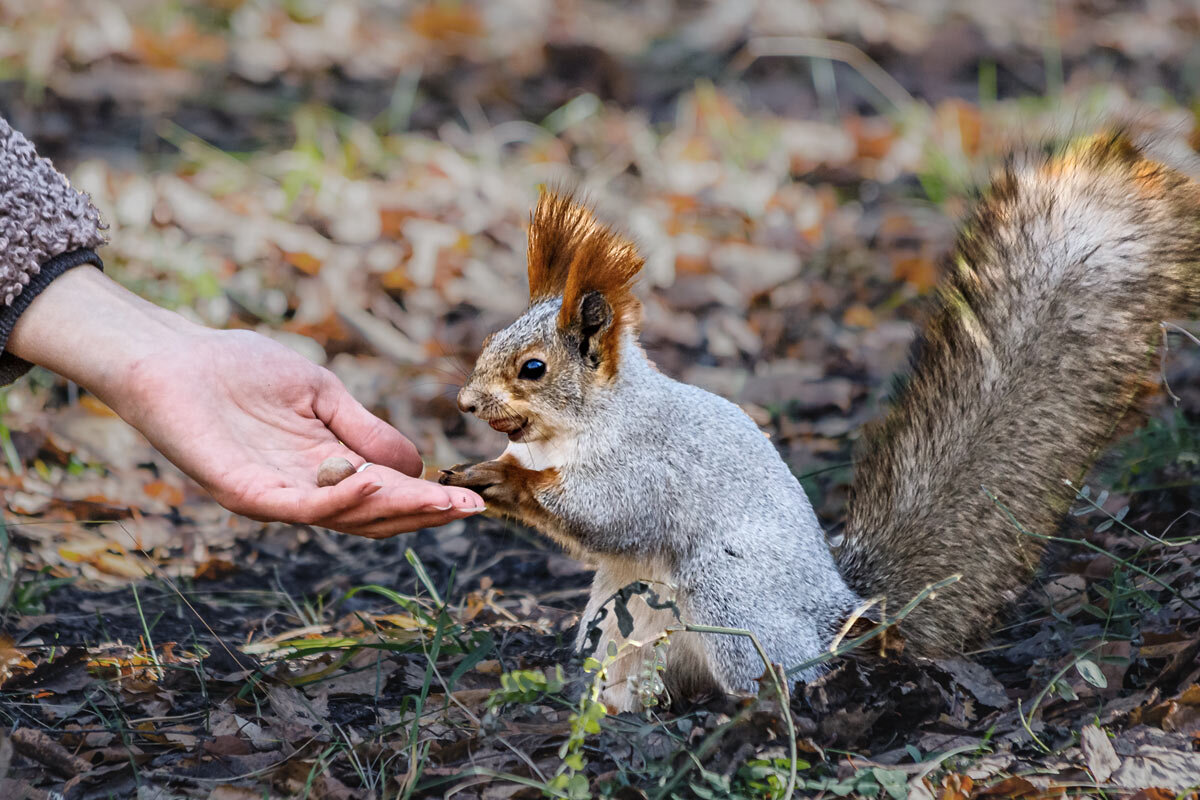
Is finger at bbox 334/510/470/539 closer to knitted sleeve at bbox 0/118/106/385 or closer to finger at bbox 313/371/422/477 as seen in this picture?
finger at bbox 313/371/422/477

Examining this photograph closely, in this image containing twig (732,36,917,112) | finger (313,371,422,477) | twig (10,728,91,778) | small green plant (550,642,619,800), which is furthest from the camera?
twig (732,36,917,112)

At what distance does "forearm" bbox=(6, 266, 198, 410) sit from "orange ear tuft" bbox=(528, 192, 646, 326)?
716 millimetres

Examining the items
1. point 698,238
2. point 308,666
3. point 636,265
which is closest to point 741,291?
point 698,238

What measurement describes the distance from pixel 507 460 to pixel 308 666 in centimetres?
58

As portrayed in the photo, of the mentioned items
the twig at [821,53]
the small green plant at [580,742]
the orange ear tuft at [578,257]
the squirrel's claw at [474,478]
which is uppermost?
the twig at [821,53]

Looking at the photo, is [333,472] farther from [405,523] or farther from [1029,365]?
[1029,365]

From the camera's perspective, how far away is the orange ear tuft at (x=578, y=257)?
2.21 m

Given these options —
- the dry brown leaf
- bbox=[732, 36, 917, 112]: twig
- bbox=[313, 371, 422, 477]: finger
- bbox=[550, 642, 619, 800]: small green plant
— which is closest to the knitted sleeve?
bbox=[313, 371, 422, 477]: finger

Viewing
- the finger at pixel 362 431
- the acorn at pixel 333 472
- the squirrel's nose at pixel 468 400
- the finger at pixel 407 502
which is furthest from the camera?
the finger at pixel 362 431

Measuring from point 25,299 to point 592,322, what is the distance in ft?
3.58

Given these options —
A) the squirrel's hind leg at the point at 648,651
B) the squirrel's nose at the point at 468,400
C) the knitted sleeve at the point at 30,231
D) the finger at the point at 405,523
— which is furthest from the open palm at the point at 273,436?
the squirrel's hind leg at the point at 648,651

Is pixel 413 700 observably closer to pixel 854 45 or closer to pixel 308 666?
pixel 308 666

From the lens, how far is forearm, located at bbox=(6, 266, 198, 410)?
2.22 metres

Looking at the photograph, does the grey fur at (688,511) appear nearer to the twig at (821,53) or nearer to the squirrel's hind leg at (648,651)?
the squirrel's hind leg at (648,651)
